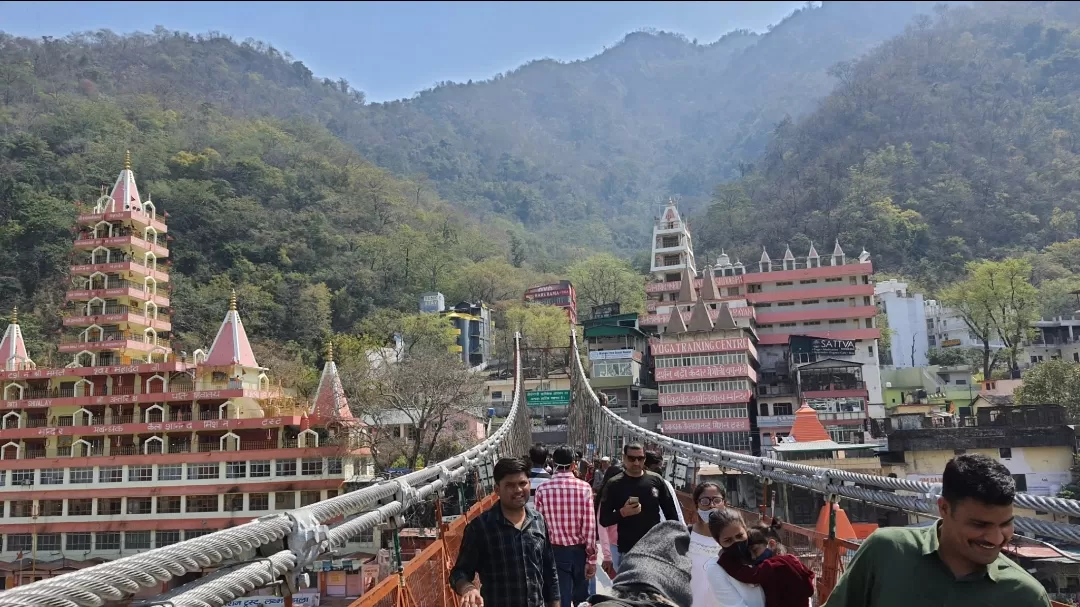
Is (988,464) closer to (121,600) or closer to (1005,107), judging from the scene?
(121,600)

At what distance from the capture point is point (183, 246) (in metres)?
44.9

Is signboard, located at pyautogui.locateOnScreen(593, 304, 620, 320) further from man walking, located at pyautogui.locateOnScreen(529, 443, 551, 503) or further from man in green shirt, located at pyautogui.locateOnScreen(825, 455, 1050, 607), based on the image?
man in green shirt, located at pyautogui.locateOnScreen(825, 455, 1050, 607)

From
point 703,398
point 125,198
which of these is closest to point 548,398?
point 703,398

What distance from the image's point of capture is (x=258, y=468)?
78.6 feet

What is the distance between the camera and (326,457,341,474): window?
23.8 m

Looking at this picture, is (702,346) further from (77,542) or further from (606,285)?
(606,285)

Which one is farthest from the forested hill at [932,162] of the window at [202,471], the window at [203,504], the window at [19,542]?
the window at [19,542]

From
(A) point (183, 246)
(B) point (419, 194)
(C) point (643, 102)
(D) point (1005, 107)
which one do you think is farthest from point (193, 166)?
(C) point (643, 102)

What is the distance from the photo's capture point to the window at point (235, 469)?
24.0 metres

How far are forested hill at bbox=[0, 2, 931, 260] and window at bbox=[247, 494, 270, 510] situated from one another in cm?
5818

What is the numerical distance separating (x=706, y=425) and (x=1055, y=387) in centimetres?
1069

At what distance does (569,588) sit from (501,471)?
3.57 feet

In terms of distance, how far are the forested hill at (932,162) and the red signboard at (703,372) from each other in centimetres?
2485

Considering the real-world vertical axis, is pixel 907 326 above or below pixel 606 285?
below
